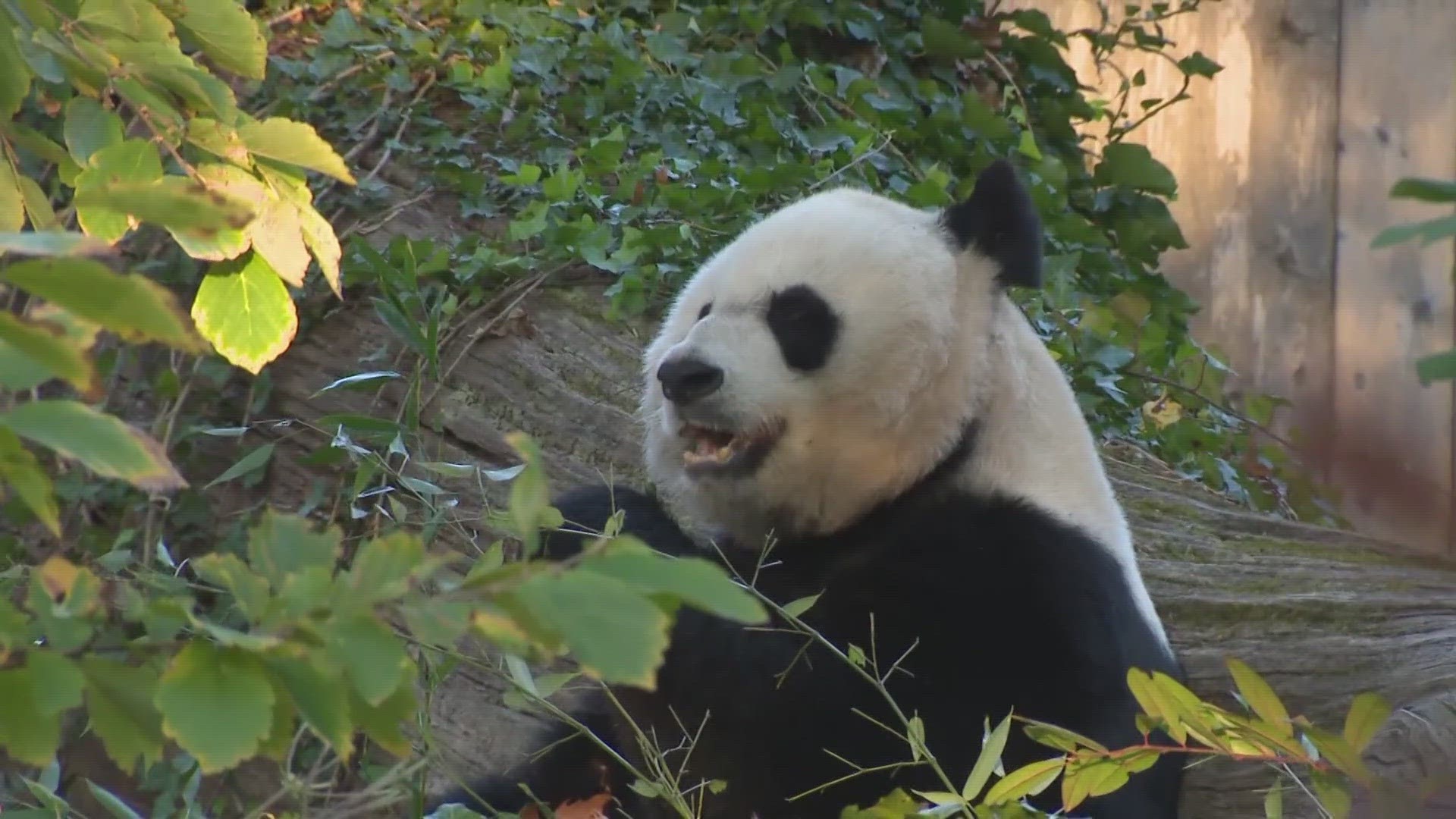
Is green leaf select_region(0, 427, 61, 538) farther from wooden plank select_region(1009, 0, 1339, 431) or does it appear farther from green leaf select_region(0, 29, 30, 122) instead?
wooden plank select_region(1009, 0, 1339, 431)

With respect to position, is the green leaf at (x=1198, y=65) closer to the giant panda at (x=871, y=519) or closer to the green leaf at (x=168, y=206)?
the giant panda at (x=871, y=519)

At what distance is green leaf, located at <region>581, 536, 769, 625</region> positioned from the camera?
72 cm

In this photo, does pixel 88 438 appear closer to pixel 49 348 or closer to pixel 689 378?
pixel 49 348

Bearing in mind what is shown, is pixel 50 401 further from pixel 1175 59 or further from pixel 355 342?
pixel 1175 59

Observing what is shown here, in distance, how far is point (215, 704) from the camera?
74cm

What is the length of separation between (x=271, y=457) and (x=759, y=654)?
170 centimetres

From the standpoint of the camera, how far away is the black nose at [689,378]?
7.71 feet

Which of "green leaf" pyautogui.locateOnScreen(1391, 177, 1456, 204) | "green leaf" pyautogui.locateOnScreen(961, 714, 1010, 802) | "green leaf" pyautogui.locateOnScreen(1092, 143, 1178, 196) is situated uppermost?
"green leaf" pyautogui.locateOnScreen(1391, 177, 1456, 204)

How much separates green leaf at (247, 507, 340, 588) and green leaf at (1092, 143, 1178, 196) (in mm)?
4471

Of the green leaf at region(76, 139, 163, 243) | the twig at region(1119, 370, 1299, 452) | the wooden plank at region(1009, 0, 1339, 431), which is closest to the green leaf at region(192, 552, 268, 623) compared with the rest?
the green leaf at region(76, 139, 163, 243)

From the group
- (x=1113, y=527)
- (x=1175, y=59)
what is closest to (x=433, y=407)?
(x=1113, y=527)

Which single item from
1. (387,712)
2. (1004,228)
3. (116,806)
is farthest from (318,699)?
(1004,228)

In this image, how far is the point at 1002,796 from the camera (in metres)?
1.32

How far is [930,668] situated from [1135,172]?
126 inches
